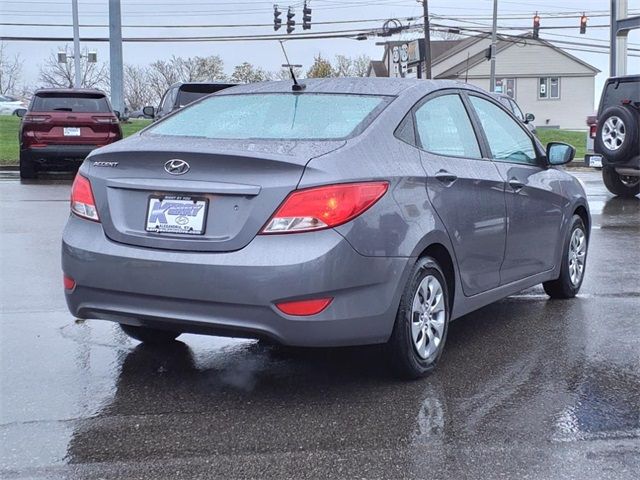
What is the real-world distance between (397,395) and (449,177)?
4.08 ft

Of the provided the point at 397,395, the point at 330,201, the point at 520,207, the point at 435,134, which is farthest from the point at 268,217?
the point at 520,207

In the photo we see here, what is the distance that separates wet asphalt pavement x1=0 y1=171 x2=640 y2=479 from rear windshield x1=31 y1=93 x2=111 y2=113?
33.8ft

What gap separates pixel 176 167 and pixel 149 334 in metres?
1.40

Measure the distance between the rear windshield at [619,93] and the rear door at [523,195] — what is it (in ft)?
24.5

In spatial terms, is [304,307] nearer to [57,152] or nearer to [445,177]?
[445,177]

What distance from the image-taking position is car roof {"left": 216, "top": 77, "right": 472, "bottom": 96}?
487 cm

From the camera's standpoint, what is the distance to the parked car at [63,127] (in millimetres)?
15422

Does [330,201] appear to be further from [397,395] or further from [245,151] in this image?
[397,395]

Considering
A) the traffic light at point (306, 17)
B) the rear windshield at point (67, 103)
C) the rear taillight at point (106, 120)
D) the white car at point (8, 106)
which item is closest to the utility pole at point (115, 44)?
the rear windshield at point (67, 103)

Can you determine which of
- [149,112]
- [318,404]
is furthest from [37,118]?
[318,404]

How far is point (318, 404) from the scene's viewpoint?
4098 mm

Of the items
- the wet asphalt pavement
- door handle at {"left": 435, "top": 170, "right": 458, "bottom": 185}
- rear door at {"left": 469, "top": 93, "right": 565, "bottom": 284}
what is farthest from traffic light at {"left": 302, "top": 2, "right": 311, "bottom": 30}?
door handle at {"left": 435, "top": 170, "right": 458, "bottom": 185}

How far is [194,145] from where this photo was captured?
165 inches

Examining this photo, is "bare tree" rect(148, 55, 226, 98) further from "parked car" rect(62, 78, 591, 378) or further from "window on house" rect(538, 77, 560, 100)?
"parked car" rect(62, 78, 591, 378)
